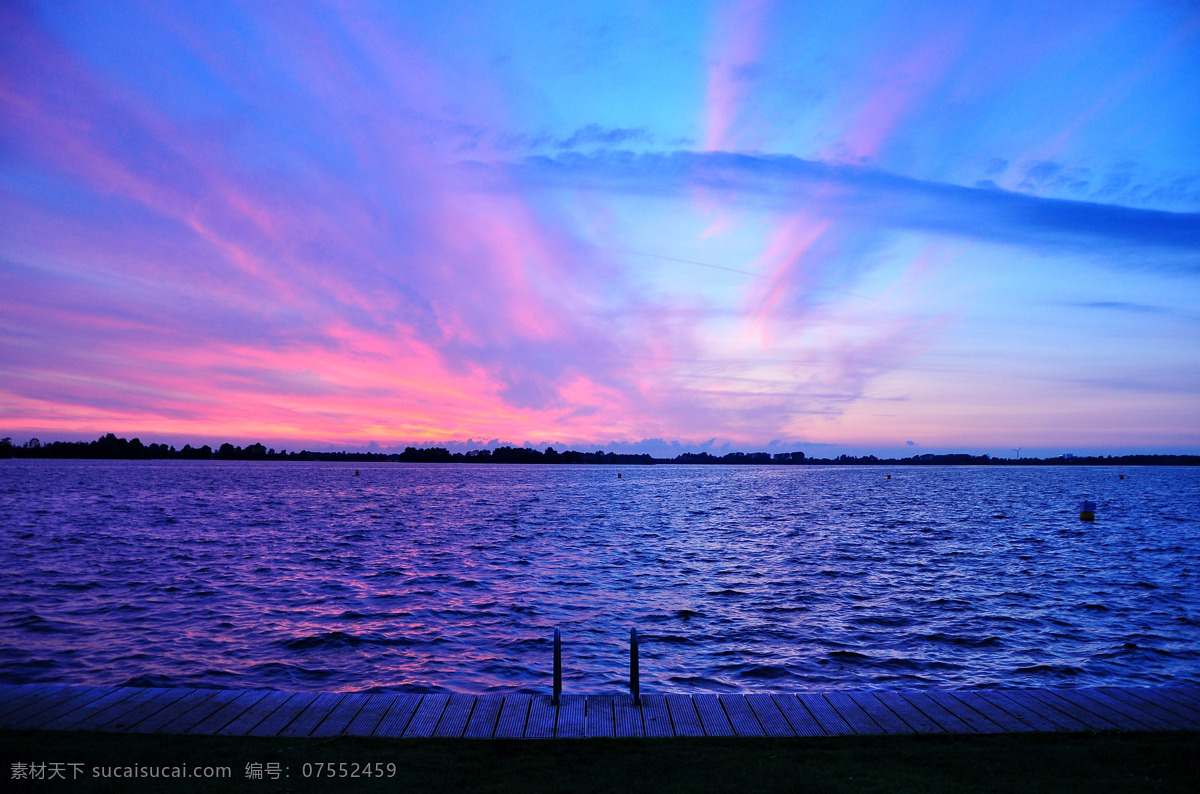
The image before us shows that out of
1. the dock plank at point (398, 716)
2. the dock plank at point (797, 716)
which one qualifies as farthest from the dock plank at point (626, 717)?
the dock plank at point (398, 716)

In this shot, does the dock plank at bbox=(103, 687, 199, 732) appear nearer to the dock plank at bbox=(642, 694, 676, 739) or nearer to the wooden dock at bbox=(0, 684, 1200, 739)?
the wooden dock at bbox=(0, 684, 1200, 739)

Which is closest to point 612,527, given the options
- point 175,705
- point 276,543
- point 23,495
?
point 276,543

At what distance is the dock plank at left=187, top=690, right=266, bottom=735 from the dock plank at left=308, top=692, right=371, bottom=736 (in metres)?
1.27

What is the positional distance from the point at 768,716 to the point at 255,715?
24.3 ft

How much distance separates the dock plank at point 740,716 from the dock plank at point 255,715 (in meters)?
6.68

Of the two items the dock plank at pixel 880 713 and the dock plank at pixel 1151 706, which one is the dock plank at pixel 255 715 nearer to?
the dock plank at pixel 880 713

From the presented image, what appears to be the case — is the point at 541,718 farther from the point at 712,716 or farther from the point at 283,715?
the point at 283,715

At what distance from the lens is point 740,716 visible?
422 inches

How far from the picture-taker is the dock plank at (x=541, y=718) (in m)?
10.2

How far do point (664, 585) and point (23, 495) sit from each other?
96.2 metres

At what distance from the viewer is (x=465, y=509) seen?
83.2 m

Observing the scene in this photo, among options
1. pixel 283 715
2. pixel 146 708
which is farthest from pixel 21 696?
pixel 283 715

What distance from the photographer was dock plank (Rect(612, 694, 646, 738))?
10.2 meters

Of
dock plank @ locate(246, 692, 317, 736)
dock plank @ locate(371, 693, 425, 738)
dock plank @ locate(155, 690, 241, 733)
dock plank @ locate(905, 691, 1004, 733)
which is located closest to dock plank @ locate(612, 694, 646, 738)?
dock plank @ locate(371, 693, 425, 738)
